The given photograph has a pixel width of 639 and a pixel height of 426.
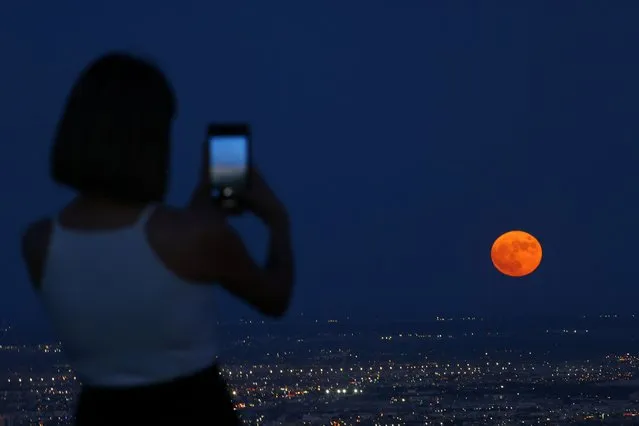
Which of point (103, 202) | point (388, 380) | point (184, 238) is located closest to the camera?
point (184, 238)

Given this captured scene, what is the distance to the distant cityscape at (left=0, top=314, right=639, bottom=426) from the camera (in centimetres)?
948

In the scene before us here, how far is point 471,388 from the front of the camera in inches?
939

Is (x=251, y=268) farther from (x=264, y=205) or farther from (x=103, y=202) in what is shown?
(x=103, y=202)

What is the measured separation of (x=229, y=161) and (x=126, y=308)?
0.33 meters

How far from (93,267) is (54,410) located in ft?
25.1

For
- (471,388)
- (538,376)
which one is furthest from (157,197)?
(538,376)

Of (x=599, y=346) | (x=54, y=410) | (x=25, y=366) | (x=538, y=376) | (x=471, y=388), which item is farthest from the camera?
(x=599, y=346)

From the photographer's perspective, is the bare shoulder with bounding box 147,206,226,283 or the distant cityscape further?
the distant cityscape

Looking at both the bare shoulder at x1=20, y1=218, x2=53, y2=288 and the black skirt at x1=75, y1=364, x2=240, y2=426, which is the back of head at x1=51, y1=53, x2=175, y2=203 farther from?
the black skirt at x1=75, y1=364, x2=240, y2=426

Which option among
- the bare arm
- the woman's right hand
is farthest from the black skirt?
the woman's right hand

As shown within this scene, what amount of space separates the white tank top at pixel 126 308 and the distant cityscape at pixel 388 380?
3243mm

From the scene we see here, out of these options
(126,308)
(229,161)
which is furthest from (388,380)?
(126,308)

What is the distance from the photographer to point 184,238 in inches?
54.8

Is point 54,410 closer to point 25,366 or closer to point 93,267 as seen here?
point 25,366
